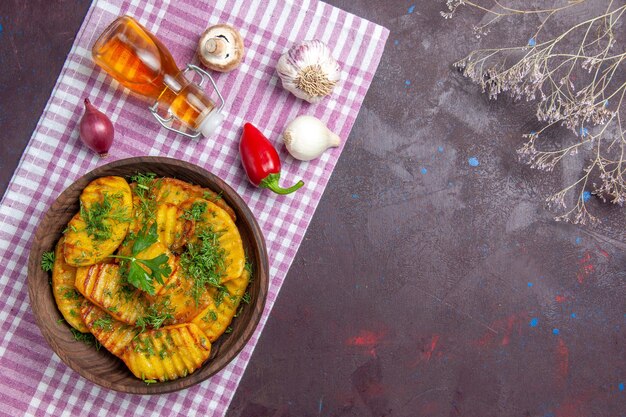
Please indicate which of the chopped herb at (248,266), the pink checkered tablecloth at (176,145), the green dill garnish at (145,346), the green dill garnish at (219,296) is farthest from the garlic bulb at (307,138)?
the green dill garnish at (145,346)

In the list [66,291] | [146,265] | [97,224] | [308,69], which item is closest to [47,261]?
[66,291]

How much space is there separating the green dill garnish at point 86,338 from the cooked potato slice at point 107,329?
74 mm

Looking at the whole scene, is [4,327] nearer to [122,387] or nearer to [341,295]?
[122,387]

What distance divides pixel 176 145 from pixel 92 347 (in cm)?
74

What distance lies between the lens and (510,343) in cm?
218

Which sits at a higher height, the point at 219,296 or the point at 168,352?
the point at 219,296

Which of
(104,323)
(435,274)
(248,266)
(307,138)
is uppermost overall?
(307,138)

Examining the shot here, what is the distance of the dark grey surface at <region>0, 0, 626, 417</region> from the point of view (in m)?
2.12

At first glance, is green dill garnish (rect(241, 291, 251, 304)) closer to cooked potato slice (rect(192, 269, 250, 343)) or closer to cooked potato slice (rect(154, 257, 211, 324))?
cooked potato slice (rect(192, 269, 250, 343))

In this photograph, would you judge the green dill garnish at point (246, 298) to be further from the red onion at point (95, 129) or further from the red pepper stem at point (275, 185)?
the red onion at point (95, 129)

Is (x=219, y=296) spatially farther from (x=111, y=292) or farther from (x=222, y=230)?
(x=111, y=292)

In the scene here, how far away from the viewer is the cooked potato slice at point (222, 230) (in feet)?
5.76

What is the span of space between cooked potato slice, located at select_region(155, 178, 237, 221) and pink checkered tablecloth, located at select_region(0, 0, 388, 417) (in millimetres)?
219

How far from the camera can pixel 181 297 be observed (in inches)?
69.5
